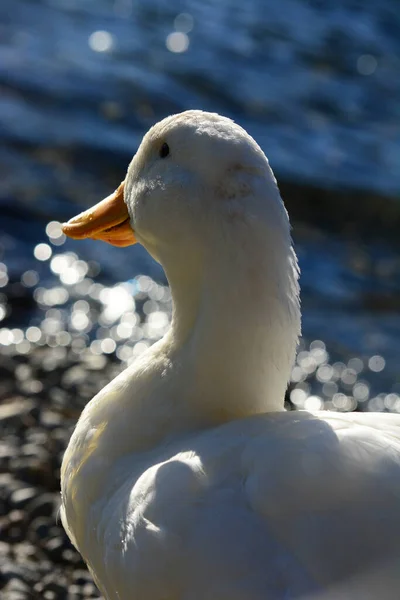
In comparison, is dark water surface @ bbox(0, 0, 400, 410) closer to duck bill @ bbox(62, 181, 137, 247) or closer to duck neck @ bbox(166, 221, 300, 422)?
duck bill @ bbox(62, 181, 137, 247)

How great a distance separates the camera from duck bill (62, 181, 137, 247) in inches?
116

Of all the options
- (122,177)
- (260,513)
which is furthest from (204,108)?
(260,513)

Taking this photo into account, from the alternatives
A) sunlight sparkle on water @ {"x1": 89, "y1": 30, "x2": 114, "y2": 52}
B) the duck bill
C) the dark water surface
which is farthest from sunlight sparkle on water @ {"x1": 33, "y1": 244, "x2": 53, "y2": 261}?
the duck bill

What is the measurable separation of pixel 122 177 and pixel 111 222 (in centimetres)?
459

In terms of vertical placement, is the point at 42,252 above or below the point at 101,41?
below

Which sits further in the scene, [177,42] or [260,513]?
[177,42]

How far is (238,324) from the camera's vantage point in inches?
99.8

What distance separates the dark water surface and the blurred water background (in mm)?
16

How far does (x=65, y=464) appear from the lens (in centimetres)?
286

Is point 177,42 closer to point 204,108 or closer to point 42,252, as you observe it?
point 204,108

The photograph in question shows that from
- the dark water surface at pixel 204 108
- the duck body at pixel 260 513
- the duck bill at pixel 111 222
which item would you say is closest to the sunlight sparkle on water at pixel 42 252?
the dark water surface at pixel 204 108

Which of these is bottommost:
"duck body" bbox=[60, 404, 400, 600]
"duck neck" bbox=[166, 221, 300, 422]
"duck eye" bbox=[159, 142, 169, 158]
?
"duck body" bbox=[60, 404, 400, 600]

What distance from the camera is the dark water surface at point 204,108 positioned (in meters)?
5.98

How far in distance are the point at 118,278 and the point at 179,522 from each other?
4109mm
